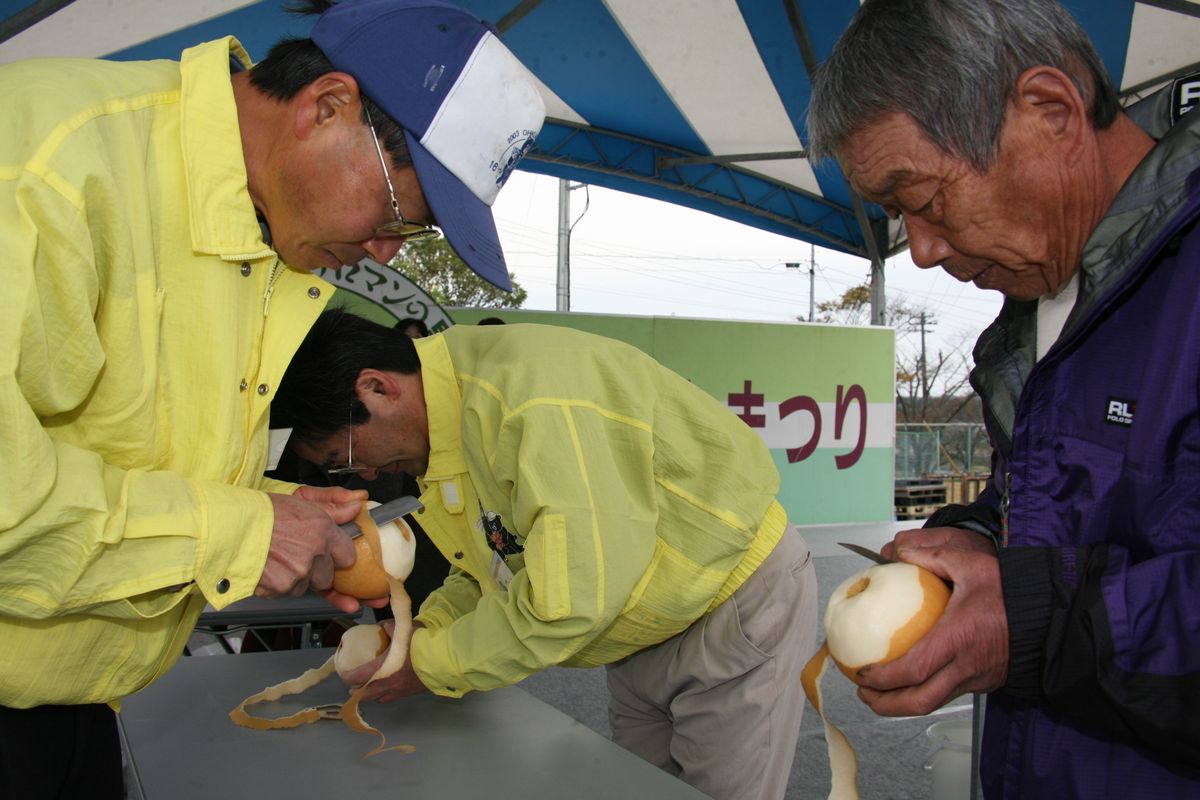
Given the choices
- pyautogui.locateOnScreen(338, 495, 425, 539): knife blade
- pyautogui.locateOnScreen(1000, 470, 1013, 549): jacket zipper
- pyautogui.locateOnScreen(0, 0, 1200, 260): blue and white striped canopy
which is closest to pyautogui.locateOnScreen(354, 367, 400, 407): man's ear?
pyautogui.locateOnScreen(338, 495, 425, 539): knife blade

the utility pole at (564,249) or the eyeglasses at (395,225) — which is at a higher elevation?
the utility pole at (564,249)

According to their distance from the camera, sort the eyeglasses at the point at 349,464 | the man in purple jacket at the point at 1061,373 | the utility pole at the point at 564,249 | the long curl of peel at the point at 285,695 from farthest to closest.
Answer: the utility pole at the point at 564,249
the eyeglasses at the point at 349,464
the long curl of peel at the point at 285,695
the man in purple jacket at the point at 1061,373

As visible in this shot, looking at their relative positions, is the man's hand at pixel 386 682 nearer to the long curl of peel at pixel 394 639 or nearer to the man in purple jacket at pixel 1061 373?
the long curl of peel at pixel 394 639

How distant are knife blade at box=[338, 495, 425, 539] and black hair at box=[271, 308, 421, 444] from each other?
0.98 ft

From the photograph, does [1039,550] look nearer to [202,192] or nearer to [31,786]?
[202,192]

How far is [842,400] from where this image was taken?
754 cm

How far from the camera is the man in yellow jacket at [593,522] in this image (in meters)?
1.34

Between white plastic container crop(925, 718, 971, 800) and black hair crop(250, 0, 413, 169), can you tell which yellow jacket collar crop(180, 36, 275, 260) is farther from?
white plastic container crop(925, 718, 971, 800)

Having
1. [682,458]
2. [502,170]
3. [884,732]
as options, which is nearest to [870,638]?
[682,458]

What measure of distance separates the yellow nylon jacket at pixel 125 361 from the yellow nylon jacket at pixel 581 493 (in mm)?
382

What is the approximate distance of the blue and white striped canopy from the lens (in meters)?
4.04

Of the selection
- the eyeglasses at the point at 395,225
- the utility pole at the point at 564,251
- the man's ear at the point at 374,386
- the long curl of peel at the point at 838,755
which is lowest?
the long curl of peel at the point at 838,755


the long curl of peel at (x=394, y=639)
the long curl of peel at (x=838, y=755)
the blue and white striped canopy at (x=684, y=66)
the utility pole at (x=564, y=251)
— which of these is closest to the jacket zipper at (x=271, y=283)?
the long curl of peel at (x=394, y=639)

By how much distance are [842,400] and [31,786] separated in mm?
7022
